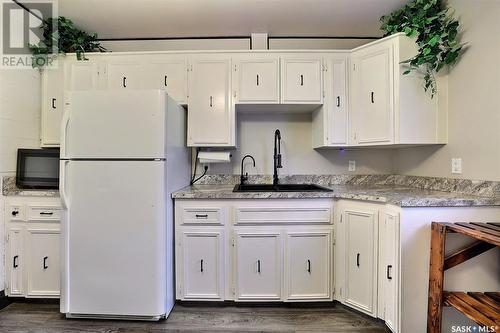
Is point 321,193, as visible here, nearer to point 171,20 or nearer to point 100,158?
point 100,158

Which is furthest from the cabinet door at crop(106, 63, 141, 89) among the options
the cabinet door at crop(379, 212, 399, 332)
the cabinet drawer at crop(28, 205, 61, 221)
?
the cabinet door at crop(379, 212, 399, 332)

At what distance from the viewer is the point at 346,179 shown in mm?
2596

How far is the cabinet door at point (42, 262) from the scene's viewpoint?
2027 mm

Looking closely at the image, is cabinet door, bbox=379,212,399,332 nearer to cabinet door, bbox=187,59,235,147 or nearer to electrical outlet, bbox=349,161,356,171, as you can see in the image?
electrical outlet, bbox=349,161,356,171

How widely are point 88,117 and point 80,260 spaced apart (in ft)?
3.40

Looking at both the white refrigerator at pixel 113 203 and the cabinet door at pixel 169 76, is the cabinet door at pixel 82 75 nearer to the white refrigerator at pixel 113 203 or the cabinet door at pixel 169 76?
the cabinet door at pixel 169 76

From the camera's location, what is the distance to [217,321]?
5.99ft

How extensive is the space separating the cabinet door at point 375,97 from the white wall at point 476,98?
43 centimetres

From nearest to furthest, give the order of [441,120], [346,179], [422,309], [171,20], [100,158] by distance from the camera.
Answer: [422,309], [100,158], [441,120], [171,20], [346,179]

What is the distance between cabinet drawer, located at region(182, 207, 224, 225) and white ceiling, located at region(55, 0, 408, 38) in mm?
1745

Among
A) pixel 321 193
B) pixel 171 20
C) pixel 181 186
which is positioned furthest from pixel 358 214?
pixel 171 20

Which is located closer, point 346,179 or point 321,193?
point 321,193

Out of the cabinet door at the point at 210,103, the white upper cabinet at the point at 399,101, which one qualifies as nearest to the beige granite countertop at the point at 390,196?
the white upper cabinet at the point at 399,101

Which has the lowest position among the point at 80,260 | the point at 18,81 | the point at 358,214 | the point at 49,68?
the point at 80,260
